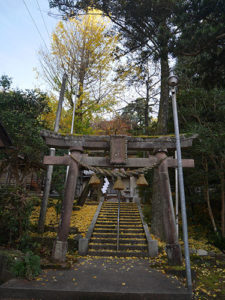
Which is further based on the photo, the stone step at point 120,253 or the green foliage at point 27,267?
the stone step at point 120,253

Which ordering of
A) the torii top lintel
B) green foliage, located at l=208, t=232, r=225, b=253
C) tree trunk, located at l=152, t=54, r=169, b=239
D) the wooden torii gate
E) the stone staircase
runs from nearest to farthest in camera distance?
1. the wooden torii gate
2. the torii top lintel
3. the stone staircase
4. green foliage, located at l=208, t=232, r=225, b=253
5. tree trunk, located at l=152, t=54, r=169, b=239

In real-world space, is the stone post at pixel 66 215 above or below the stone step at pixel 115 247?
above

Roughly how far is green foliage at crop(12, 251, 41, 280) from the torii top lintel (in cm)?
383

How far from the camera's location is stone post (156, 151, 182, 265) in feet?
20.1

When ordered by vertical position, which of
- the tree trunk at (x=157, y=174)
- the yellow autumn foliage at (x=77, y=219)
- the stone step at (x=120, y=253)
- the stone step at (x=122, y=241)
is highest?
the tree trunk at (x=157, y=174)

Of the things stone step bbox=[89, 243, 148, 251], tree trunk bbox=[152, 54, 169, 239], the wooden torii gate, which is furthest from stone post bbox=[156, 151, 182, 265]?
tree trunk bbox=[152, 54, 169, 239]

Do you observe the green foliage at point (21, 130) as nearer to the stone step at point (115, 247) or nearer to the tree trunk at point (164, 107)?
the stone step at point (115, 247)

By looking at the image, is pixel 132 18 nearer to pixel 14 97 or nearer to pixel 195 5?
pixel 195 5

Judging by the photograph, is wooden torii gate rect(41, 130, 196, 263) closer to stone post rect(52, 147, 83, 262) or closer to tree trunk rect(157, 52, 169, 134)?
stone post rect(52, 147, 83, 262)

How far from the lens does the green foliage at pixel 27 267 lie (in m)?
4.96

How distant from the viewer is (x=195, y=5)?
230 inches

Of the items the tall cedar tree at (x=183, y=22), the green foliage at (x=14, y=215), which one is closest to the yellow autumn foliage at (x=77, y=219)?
the green foliage at (x=14, y=215)

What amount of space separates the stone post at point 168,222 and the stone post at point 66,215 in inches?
128

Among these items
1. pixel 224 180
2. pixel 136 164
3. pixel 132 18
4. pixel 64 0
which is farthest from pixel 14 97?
pixel 224 180
